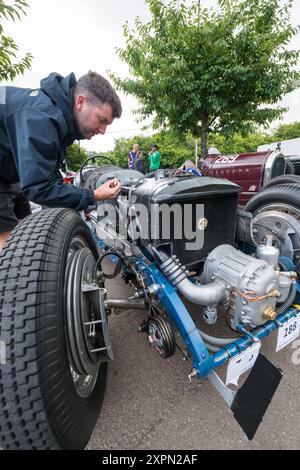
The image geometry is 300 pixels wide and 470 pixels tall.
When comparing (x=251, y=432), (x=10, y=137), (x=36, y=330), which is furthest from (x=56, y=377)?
(x=10, y=137)

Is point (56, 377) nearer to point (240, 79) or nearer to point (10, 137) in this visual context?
point (10, 137)

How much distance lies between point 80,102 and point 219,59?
663 cm

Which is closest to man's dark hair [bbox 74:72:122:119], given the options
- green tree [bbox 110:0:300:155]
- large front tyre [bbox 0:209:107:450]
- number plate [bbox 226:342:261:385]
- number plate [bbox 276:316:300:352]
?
large front tyre [bbox 0:209:107:450]

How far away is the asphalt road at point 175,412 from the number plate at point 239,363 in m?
0.31

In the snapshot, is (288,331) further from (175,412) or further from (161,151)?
(161,151)

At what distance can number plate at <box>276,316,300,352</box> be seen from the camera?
4.98 feet

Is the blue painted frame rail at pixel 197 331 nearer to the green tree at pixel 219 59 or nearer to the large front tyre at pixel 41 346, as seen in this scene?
the large front tyre at pixel 41 346

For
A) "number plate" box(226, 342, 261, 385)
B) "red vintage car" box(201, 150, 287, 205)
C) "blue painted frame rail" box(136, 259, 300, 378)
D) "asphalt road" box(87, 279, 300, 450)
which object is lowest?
"asphalt road" box(87, 279, 300, 450)

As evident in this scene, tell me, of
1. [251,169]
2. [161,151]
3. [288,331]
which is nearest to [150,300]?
[288,331]

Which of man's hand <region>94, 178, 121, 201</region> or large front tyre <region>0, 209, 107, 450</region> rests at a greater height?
man's hand <region>94, 178, 121, 201</region>

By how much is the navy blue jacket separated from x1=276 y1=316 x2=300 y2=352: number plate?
4.86 feet

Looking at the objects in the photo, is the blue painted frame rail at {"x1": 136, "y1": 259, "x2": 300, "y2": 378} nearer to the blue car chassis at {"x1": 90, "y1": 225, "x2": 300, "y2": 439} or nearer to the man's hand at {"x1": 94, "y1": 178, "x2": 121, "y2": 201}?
the blue car chassis at {"x1": 90, "y1": 225, "x2": 300, "y2": 439}
